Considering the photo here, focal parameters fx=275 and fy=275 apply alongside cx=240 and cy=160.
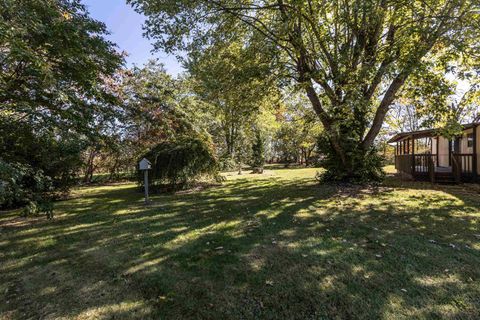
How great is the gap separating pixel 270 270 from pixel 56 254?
331cm

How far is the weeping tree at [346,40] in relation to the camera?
7348 millimetres

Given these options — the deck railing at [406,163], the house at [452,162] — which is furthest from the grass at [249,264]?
the deck railing at [406,163]

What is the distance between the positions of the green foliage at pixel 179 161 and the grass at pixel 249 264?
3800 mm

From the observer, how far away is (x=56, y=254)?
4238 mm

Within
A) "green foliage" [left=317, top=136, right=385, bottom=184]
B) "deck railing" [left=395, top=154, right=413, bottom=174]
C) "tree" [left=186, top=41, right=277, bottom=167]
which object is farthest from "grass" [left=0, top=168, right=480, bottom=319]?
"deck railing" [left=395, top=154, right=413, bottom=174]

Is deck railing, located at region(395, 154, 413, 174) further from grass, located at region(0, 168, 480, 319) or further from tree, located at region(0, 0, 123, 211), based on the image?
tree, located at region(0, 0, 123, 211)

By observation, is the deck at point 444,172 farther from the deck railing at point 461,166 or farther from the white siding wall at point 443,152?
the white siding wall at point 443,152

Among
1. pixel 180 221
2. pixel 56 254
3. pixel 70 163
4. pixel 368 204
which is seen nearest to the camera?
pixel 56 254

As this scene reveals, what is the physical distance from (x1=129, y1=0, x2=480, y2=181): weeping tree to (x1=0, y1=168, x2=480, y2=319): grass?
3.63 m

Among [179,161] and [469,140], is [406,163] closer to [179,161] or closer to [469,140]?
[469,140]

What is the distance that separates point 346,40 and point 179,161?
7482 mm

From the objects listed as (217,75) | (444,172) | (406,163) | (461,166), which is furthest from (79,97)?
(406,163)

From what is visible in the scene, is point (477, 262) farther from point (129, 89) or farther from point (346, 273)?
point (129, 89)

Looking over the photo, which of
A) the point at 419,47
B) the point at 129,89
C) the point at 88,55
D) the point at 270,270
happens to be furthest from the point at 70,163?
the point at 419,47
